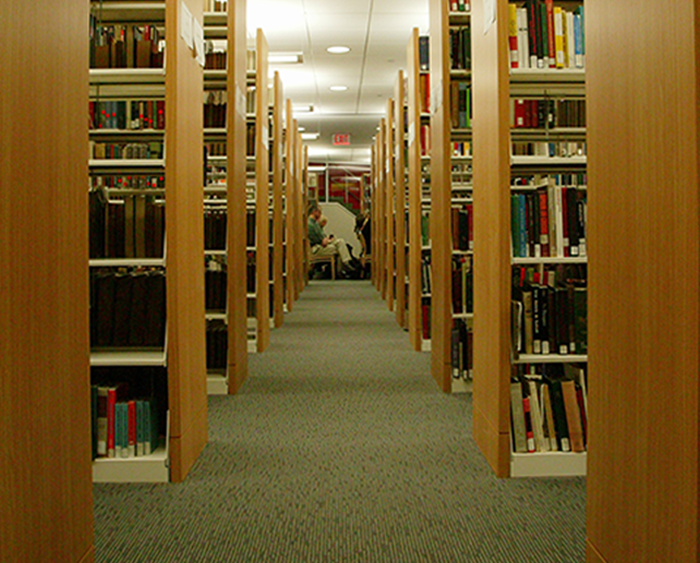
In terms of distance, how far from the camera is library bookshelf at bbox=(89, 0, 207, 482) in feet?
9.31

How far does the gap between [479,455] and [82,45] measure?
88.6 inches

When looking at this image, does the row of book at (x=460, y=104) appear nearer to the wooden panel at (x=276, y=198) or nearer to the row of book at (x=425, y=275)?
the row of book at (x=425, y=275)

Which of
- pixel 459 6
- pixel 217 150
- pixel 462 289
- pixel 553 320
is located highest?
pixel 459 6

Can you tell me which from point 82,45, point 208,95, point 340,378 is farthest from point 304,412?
point 82,45

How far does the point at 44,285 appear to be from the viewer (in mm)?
1592

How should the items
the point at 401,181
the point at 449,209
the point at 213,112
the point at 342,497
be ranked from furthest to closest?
the point at 401,181, the point at 213,112, the point at 449,209, the point at 342,497

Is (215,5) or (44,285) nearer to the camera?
(44,285)

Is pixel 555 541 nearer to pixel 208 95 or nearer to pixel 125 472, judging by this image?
pixel 125 472

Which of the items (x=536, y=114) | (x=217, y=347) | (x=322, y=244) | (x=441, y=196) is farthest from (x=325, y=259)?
(x=536, y=114)

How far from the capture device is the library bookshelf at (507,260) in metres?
2.84

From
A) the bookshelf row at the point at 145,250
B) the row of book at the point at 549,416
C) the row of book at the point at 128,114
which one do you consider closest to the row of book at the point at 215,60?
the bookshelf row at the point at 145,250

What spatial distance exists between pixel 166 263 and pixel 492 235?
4.28 feet

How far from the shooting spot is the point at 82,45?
182 centimetres

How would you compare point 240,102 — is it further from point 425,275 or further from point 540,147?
point 425,275
